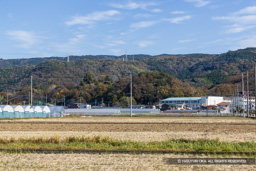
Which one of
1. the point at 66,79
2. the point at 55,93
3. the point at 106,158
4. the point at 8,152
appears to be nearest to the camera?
the point at 106,158

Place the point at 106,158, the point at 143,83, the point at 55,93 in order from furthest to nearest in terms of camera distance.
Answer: the point at 55,93, the point at 143,83, the point at 106,158

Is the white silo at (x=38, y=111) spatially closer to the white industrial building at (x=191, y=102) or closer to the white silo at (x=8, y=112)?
the white silo at (x=8, y=112)

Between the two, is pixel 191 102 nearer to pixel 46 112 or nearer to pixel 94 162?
pixel 46 112

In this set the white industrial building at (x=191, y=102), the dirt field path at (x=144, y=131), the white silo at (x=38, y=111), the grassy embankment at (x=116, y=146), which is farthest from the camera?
the white industrial building at (x=191, y=102)

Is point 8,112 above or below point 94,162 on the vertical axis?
above

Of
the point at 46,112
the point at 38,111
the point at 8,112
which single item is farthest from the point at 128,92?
the point at 8,112

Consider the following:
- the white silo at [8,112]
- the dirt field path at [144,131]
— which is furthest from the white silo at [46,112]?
the dirt field path at [144,131]

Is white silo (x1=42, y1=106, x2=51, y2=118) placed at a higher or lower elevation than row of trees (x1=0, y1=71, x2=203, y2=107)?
lower

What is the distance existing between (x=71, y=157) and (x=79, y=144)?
280cm

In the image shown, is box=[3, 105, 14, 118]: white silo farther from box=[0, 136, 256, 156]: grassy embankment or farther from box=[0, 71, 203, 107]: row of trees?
box=[0, 71, 203, 107]: row of trees

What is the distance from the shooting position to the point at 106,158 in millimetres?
13250

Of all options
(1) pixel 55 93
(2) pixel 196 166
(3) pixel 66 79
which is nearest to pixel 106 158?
(2) pixel 196 166

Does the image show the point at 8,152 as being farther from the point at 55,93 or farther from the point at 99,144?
the point at 55,93

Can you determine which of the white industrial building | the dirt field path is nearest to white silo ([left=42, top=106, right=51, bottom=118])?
the dirt field path
